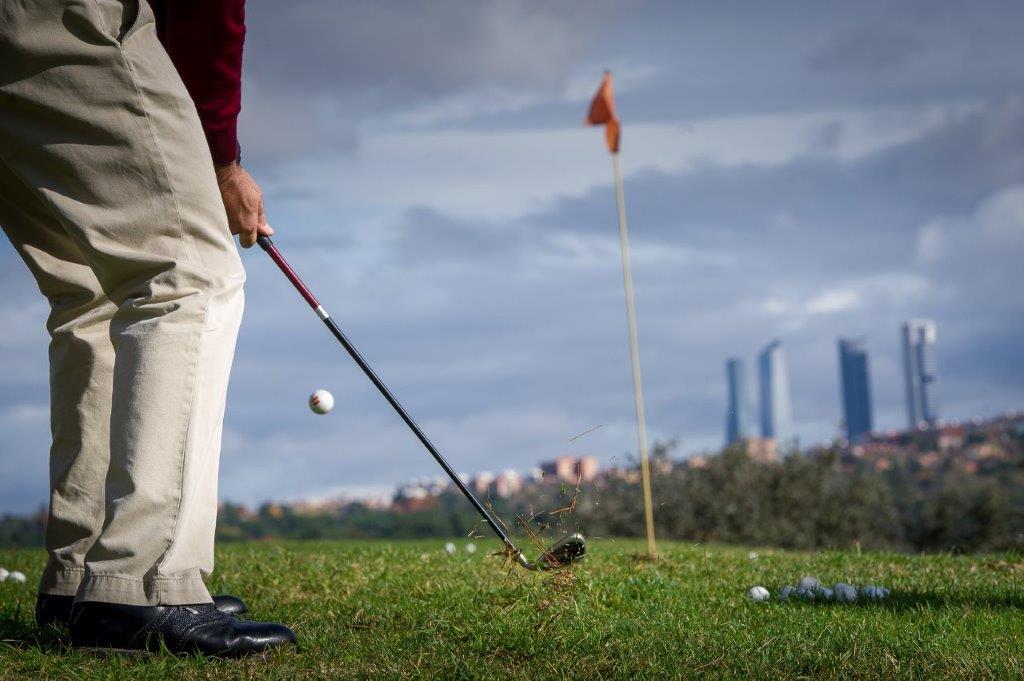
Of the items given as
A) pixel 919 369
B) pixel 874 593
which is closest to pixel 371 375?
pixel 874 593

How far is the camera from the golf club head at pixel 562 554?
4227mm

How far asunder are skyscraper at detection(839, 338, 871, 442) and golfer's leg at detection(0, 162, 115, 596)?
5616 inches

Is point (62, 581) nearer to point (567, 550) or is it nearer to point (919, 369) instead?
point (567, 550)

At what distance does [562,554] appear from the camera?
170 inches

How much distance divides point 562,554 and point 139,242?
2.10 metres

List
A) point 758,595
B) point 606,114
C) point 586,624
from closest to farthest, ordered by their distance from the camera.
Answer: point 586,624, point 758,595, point 606,114

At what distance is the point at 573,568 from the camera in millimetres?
4199

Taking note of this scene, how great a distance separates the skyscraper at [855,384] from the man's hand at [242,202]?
142 m

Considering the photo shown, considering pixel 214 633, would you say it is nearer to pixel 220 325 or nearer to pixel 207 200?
pixel 220 325

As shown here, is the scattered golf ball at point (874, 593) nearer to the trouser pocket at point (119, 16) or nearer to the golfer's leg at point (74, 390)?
the golfer's leg at point (74, 390)

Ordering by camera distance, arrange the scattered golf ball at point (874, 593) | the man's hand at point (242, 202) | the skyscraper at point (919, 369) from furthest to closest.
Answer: the skyscraper at point (919, 369) → the scattered golf ball at point (874, 593) → the man's hand at point (242, 202)

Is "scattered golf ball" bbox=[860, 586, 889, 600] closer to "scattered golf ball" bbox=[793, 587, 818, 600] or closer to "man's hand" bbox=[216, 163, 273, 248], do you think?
"scattered golf ball" bbox=[793, 587, 818, 600]

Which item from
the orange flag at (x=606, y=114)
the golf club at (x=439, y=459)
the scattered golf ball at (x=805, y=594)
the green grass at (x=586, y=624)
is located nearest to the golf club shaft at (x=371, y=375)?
the golf club at (x=439, y=459)

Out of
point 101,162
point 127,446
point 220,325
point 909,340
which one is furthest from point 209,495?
point 909,340
